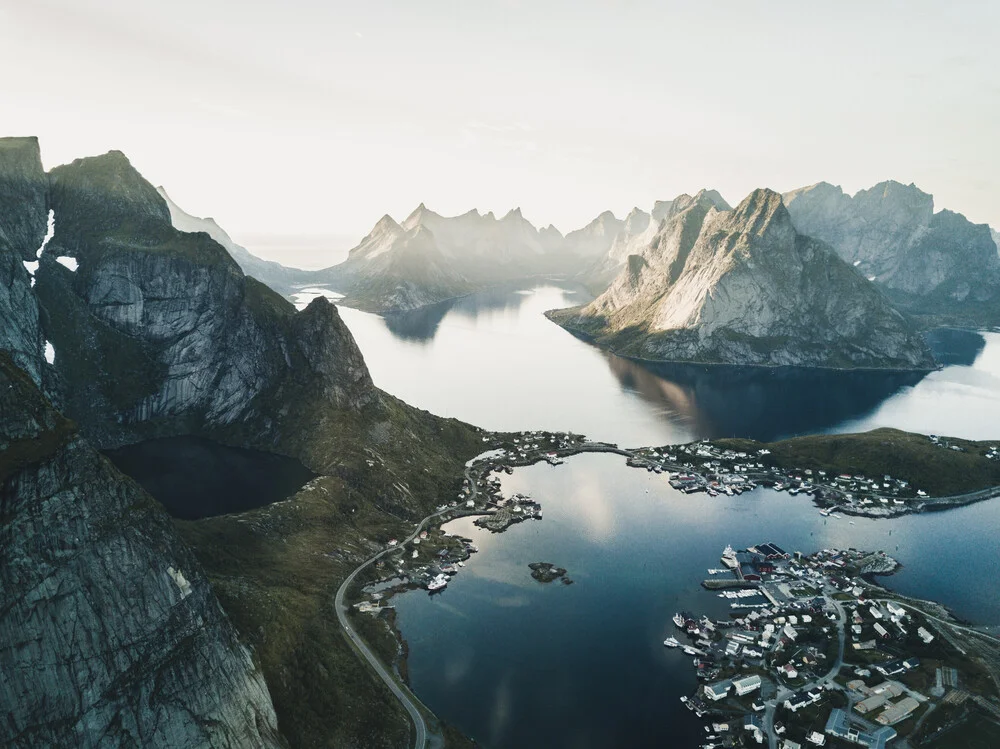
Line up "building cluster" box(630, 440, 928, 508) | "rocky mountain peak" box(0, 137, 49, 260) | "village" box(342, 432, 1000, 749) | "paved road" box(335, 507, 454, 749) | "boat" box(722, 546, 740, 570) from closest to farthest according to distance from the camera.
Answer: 1. "paved road" box(335, 507, 454, 749)
2. "village" box(342, 432, 1000, 749)
3. "boat" box(722, 546, 740, 570)
4. "building cluster" box(630, 440, 928, 508)
5. "rocky mountain peak" box(0, 137, 49, 260)

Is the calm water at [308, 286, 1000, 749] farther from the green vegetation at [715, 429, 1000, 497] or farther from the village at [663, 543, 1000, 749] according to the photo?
the green vegetation at [715, 429, 1000, 497]

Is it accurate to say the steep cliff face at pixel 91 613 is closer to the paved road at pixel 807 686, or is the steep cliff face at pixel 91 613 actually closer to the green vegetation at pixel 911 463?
the paved road at pixel 807 686

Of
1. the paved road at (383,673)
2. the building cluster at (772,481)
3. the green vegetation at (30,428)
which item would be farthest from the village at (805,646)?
the green vegetation at (30,428)

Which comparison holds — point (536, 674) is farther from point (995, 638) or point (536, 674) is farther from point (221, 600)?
point (995, 638)

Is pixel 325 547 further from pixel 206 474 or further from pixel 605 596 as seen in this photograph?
pixel 605 596

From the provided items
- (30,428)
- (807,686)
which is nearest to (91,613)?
(30,428)

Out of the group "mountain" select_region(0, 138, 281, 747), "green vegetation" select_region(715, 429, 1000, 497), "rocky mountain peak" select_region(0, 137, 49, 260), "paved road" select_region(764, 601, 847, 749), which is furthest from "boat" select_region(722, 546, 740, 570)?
"rocky mountain peak" select_region(0, 137, 49, 260)
